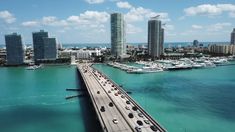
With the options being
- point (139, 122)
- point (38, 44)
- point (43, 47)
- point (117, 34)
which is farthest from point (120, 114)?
point (117, 34)

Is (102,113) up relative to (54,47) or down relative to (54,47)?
down

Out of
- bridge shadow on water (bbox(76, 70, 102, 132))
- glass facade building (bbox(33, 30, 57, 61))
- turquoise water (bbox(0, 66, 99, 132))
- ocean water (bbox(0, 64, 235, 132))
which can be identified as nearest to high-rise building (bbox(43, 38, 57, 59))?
glass facade building (bbox(33, 30, 57, 61))

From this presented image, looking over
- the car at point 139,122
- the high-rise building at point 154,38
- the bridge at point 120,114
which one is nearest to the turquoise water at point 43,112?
the bridge at point 120,114

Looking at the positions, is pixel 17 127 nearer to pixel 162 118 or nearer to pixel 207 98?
pixel 162 118

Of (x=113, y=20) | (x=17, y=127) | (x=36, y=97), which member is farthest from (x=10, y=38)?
(x=17, y=127)

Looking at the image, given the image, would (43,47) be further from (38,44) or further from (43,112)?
(43,112)

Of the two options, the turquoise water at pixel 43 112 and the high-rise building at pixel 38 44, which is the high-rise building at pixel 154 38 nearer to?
the high-rise building at pixel 38 44
